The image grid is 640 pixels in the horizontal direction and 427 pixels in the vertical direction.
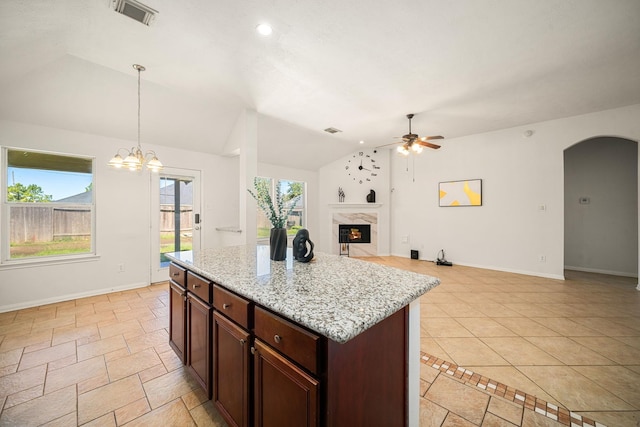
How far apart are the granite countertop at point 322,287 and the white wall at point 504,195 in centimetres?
460

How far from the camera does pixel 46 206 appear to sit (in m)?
3.40

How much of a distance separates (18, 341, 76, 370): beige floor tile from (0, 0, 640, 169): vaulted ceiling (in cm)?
262

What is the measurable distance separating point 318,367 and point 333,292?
1.12 ft

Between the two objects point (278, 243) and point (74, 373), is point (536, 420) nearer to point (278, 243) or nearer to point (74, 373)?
point (278, 243)

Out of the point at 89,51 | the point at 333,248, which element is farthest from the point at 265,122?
the point at 333,248

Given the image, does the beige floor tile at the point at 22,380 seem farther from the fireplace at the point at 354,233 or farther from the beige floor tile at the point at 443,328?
the fireplace at the point at 354,233

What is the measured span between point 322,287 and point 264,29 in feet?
7.20

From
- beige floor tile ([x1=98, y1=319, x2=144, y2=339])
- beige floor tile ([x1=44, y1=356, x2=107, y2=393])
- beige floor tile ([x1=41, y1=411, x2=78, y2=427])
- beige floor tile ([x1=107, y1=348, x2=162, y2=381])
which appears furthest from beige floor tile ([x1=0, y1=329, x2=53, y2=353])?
beige floor tile ([x1=41, y1=411, x2=78, y2=427])

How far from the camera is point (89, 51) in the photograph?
8.05 feet

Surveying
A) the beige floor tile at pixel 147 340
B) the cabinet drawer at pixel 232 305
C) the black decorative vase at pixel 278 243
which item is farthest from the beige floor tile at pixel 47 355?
the black decorative vase at pixel 278 243

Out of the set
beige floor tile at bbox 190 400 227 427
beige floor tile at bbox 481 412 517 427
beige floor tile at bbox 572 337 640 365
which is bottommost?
beige floor tile at bbox 190 400 227 427

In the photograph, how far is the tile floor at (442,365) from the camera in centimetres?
155

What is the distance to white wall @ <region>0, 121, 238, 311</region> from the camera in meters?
3.17

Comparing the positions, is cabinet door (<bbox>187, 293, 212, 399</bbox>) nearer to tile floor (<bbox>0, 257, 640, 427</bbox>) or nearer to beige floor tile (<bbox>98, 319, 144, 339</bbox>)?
tile floor (<bbox>0, 257, 640, 427</bbox>)
